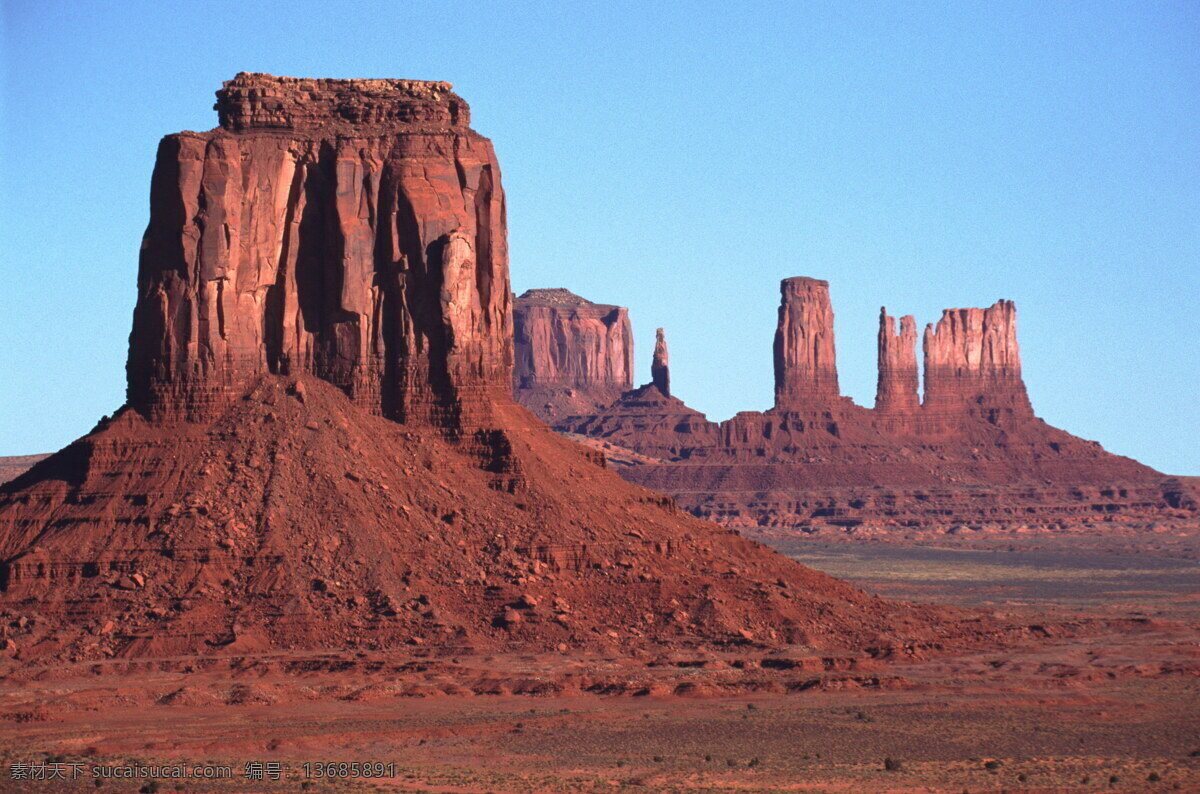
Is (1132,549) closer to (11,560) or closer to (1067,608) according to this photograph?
(1067,608)

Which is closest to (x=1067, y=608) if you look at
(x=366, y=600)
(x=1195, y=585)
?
(x=1195, y=585)

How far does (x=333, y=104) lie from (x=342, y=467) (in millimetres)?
12932

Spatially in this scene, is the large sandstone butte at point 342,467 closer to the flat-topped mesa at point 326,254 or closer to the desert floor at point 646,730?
the flat-topped mesa at point 326,254

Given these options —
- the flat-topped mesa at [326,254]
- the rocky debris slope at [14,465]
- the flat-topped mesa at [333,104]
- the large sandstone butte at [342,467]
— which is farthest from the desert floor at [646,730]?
the rocky debris slope at [14,465]

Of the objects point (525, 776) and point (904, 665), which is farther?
point (904, 665)

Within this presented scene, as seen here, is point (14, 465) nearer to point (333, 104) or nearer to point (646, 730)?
point (333, 104)

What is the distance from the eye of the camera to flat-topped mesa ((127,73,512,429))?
74750mm

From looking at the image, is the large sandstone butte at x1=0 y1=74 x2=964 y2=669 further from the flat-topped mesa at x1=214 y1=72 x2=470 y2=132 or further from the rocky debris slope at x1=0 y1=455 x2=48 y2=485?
→ the rocky debris slope at x1=0 y1=455 x2=48 y2=485

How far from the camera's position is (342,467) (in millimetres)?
73688

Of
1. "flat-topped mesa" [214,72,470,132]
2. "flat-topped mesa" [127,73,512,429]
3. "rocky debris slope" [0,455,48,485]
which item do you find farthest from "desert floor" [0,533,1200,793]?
"rocky debris slope" [0,455,48,485]

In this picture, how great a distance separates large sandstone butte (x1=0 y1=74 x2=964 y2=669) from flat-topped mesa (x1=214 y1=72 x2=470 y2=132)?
80 millimetres

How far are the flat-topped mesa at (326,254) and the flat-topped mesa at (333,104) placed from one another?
0.05m

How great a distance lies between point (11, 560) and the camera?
229 feet

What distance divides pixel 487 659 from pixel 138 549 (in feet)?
36.7
